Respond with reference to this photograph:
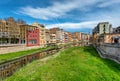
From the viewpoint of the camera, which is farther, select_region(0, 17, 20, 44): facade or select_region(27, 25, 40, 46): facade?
select_region(27, 25, 40, 46): facade

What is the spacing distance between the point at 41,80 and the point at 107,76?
9.46 m

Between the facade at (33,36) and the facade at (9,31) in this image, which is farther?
the facade at (33,36)

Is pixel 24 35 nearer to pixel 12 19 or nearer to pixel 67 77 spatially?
pixel 12 19

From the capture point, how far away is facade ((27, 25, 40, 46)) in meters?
72.0

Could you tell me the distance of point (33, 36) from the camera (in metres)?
76.8

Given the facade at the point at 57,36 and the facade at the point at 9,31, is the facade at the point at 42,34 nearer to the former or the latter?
the facade at the point at 57,36

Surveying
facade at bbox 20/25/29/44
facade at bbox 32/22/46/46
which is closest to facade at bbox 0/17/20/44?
facade at bbox 20/25/29/44

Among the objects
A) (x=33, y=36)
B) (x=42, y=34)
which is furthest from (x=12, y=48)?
(x=42, y=34)

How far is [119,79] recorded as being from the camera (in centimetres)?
2069

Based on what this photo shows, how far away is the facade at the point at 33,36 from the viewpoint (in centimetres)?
7204

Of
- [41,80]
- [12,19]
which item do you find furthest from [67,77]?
[12,19]

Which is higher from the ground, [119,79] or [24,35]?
[24,35]

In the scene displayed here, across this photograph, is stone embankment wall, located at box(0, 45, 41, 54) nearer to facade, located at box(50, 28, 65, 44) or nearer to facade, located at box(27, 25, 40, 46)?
facade, located at box(27, 25, 40, 46)

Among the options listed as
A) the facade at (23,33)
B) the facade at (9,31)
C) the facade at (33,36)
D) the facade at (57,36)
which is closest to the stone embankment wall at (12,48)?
the facade at (9,31)
